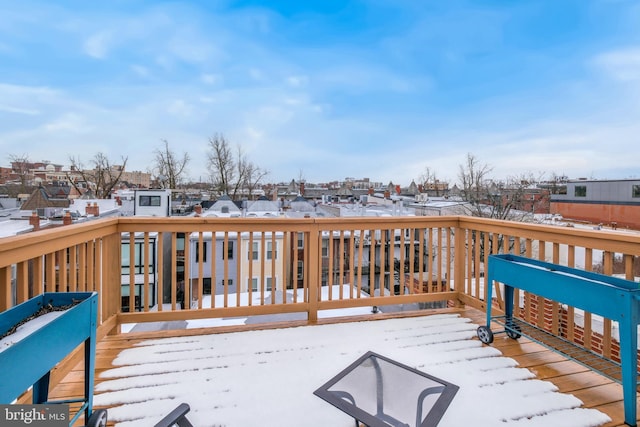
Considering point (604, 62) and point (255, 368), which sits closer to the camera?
point (255, 368)

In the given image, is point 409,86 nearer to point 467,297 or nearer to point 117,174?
point 467,297

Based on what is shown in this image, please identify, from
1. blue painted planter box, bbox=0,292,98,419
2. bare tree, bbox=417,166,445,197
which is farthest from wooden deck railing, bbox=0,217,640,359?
bare tree, bbox=417,166,445,197

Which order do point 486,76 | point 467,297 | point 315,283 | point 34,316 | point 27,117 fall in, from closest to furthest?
1. point 34,316
2. point 315,283
3. point 467,297
4. point 27,117
5. point 486,76

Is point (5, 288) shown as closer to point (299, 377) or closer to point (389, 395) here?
point (299, 377)

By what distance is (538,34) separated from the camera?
6.19 m

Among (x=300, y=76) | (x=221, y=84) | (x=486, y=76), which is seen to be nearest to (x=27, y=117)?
(x=221, y=84)

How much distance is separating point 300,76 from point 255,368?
8407mm

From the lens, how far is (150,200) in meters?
8.18

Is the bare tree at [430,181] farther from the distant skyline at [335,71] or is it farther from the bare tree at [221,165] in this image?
the bare tree at [221,165]

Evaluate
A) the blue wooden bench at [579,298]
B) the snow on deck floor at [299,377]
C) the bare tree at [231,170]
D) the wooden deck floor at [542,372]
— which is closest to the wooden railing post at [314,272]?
the snow on deck floor at [299,377]

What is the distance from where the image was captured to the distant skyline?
4363 millimetres

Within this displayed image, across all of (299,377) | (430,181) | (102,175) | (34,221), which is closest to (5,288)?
(34,221)

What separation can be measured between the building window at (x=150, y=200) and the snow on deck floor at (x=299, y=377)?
21.3 feet

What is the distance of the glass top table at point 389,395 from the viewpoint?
126 centimetres
